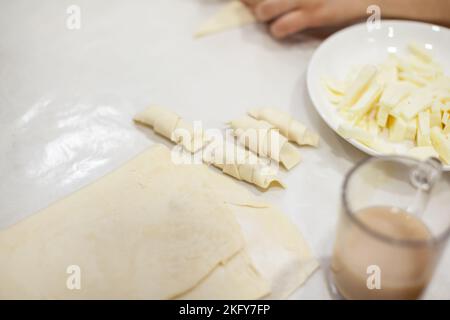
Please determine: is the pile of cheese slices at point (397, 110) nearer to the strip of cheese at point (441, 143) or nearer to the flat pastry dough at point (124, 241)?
the strip of cheese at point (441, 143)

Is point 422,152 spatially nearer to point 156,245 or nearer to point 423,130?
point 423,130

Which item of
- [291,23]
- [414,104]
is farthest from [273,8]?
[414,104]

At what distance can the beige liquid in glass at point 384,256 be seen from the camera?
615 mm

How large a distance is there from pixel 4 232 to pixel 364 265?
1.93 ft

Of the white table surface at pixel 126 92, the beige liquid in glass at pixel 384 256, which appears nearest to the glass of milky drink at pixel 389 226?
the beige liquid in glass at pixel 384 256

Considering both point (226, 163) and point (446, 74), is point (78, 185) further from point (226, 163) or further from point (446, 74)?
point (446, 74)

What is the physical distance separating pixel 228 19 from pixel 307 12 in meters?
0.22

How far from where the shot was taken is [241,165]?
912mm

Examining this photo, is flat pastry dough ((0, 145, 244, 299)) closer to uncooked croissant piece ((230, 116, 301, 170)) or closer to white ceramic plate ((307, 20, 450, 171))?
uncooked croissant piece ((230, 116, 301, 170))

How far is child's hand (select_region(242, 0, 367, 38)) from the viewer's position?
3.98 feet

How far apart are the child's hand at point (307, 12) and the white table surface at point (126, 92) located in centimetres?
5

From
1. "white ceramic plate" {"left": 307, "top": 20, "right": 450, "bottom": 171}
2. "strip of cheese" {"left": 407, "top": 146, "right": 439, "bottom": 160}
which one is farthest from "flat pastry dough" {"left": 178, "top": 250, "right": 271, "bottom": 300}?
"white ceramic plate" {"left": 307, "top": 20, "right": 450, "bottom": 171}

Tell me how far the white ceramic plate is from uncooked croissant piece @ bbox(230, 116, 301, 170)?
203mm
